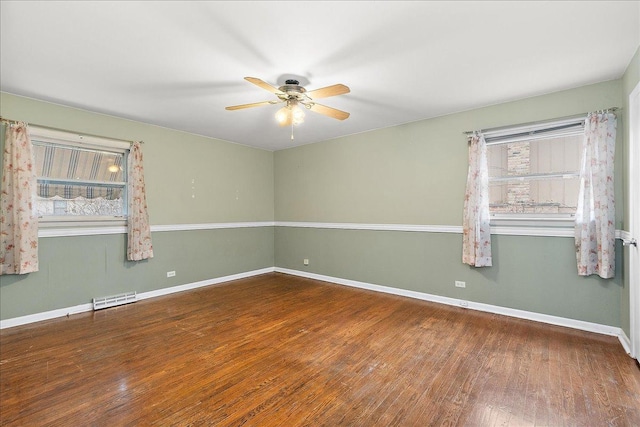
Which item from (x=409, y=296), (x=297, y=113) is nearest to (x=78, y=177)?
(x=297, y=113)

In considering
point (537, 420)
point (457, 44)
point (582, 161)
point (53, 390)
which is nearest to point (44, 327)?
point (53, 390)

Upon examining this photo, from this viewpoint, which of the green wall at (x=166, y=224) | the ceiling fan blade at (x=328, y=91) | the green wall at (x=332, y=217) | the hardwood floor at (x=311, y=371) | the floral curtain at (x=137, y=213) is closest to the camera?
the hardwood floor at (x=311, y=371)

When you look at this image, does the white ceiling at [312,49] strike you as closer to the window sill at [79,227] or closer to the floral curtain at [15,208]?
the floral curtain at [15,208]

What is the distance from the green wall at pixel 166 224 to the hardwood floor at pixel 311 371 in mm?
469

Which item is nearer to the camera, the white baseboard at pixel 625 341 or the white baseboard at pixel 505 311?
the white baseboard at pixel 625 341

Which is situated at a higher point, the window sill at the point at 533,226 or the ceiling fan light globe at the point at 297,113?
the ceiling fan light globe at the point at 297,113

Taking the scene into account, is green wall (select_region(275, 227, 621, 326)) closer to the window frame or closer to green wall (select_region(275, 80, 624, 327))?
green wall (select_region(275, 80, 624, 327))

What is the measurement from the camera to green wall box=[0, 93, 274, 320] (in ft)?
11.5

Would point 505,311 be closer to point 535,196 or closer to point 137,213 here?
point 535,196

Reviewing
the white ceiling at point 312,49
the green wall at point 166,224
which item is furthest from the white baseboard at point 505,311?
the white ceiling at point 312,49

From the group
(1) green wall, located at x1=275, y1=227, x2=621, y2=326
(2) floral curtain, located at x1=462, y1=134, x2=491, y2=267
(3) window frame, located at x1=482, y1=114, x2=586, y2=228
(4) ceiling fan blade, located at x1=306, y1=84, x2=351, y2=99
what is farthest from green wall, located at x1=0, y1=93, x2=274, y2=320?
(3) window frame, located at x1=482, y1=114, x2=586, y2=228

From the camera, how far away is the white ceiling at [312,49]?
1942mm

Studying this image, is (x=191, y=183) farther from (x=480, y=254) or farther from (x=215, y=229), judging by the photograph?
(x=480, y=254)

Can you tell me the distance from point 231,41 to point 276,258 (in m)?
4.50
